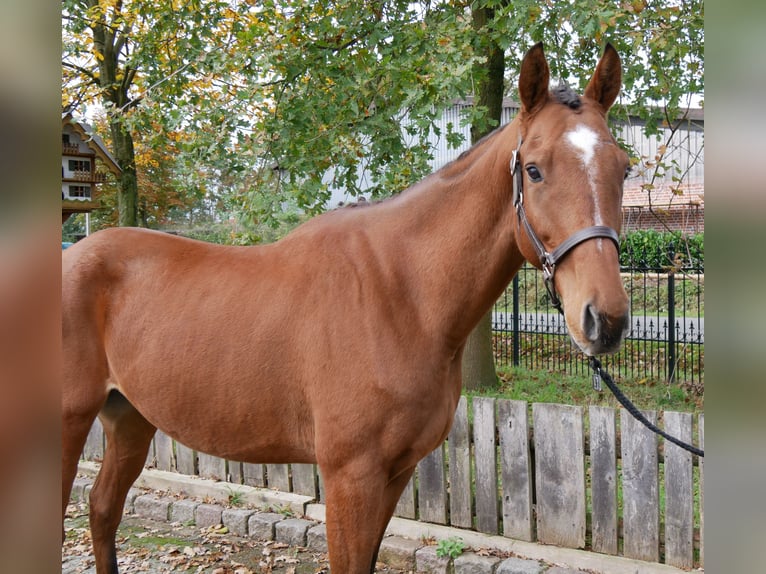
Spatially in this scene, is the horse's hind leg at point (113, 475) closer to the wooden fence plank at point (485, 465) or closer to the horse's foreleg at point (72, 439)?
the horse's foreleg at point (72, 439)

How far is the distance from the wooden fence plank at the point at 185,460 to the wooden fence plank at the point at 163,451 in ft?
0.24

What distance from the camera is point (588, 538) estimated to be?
378 centimetres

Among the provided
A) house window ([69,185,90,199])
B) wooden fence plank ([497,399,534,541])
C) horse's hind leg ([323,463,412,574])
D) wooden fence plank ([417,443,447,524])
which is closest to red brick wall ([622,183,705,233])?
wooden fence plank ([497,399,534,541])

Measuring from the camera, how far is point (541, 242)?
6.95ft

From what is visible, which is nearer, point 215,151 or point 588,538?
point 588,538

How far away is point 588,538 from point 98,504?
293 centimetres

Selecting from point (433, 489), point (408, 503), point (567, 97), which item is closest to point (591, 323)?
point (567, 97)

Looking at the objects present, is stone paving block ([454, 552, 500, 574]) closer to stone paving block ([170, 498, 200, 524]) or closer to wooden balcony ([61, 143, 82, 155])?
stone paving block ([170, 498, 200, 524])

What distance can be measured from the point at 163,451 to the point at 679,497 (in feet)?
13.3

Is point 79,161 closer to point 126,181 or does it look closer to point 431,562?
point 126,181

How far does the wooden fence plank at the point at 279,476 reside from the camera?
4781 millimetres
